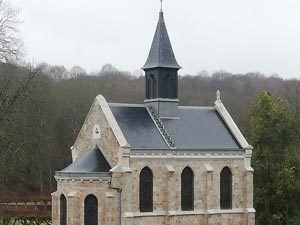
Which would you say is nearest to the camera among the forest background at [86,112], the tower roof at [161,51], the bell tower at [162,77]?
the forest background at [86,112]

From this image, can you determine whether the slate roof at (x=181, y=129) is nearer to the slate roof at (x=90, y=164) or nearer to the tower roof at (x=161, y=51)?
the slate roof at (x=90, y=164)

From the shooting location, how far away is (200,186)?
1428 inches

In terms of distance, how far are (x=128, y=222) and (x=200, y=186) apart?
5.21m

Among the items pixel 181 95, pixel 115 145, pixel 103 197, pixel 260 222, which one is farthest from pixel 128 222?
pixel 181 95

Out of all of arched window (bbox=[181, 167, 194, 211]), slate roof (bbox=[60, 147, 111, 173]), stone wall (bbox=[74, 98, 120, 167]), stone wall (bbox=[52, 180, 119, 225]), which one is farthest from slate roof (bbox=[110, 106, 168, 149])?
stone wall (bbox=[52, 180, 119, 225])

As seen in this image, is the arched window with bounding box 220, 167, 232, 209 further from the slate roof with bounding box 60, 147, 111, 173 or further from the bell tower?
the slate roof with bounding box 60, 147, 111, 173

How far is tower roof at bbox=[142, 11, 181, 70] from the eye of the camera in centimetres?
3816

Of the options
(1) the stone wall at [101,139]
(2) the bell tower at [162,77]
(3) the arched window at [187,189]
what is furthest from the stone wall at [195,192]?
(2) the bell tower at [162,77]

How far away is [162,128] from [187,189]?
12.2ft

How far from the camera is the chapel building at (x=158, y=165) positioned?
33.2 metres

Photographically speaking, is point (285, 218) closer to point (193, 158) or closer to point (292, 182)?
point (292, 182)

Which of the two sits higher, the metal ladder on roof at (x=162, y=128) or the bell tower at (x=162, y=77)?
the bell tower at (x=162, y=77)

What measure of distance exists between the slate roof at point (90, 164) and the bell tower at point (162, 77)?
16.1 ft

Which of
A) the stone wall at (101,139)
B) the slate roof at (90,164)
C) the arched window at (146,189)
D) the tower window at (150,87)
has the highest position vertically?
the tower window at (150,87)
